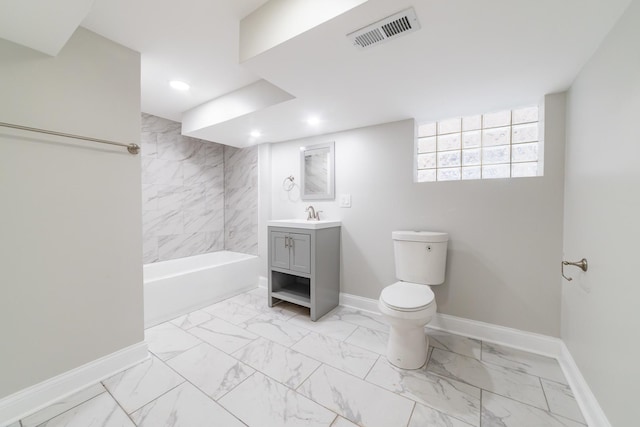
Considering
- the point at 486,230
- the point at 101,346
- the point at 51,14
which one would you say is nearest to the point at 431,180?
the point at 486,230

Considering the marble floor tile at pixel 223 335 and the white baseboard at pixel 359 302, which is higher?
the white baseboard at pixel 359 302

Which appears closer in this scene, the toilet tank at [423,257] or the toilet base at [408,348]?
the toilet base at [408,348]

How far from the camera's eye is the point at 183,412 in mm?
1271

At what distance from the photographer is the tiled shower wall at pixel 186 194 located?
294 centimetres

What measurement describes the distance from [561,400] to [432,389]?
700 mm

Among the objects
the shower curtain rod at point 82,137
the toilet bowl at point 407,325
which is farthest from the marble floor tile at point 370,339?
the shower curtain rod at point 82,137

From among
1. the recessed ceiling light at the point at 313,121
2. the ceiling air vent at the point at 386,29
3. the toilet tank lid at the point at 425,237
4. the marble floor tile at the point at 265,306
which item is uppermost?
the recessed ceiling light at the point at 313,121

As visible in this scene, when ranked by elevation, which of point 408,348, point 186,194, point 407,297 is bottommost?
point 408,348

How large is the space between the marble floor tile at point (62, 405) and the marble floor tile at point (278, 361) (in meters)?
0.79

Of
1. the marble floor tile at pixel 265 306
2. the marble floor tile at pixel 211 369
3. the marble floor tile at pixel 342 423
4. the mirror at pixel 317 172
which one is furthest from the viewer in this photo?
the mirror at pixel 317 172

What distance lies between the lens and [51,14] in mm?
1075

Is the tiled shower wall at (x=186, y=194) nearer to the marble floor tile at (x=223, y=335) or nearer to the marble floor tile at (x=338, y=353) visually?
the marble floor tile at (x=223, y=335)

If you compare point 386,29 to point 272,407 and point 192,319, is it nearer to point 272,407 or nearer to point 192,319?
point 272,407

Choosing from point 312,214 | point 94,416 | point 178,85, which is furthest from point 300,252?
point 178,85
